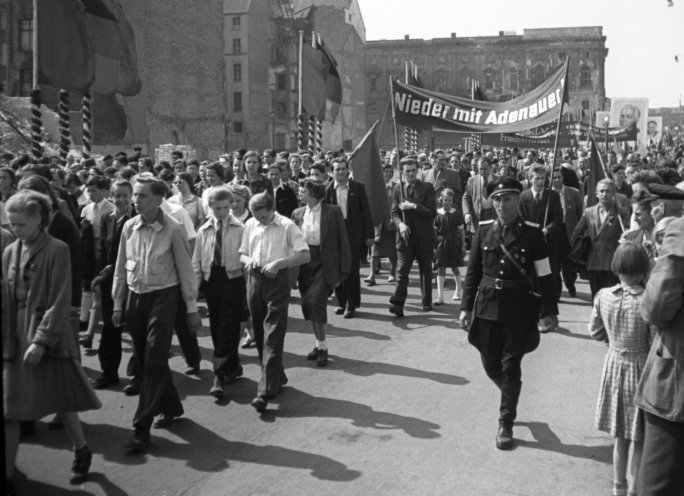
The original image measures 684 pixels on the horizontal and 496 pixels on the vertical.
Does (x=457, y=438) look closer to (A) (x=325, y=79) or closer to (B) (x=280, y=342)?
(B) (x=280, y=342)

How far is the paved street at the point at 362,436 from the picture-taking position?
17.2ft

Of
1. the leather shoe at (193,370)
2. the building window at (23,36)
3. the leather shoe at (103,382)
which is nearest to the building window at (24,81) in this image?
the building window at (23,36)

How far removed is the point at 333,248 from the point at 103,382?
2.63 m

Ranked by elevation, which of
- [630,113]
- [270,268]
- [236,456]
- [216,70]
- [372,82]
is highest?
[372,82]

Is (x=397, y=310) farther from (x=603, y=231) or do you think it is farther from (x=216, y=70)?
(x=216, y=70)

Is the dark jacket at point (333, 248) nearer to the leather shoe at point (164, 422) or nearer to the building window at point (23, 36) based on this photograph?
the leather shoe at point (164, 422)

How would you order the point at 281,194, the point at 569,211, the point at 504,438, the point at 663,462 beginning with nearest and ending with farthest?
the point at 663,462
the point at 504,438
the point at 569,211
the point at 281,194

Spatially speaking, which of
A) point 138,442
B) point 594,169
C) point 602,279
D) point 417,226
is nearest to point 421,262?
point 417,226

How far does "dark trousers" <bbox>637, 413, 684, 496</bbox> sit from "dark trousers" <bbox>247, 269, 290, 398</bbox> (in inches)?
133

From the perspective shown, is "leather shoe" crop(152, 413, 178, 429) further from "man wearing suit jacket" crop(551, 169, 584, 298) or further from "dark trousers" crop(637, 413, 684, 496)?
"man wearing suit jacket" crop(551, 169, 584, 298)

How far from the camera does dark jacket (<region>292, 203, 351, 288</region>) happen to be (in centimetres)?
853

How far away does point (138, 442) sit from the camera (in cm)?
577

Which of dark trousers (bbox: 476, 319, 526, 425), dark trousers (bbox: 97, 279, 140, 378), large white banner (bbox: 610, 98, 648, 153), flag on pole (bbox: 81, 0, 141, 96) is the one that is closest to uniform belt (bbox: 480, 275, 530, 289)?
dark trousers (bbox: 476, 319, 526, 425)

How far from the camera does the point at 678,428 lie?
12.6 feet
